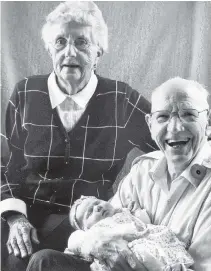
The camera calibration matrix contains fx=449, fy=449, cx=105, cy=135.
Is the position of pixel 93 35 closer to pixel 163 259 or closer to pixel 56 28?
pixel 56 28

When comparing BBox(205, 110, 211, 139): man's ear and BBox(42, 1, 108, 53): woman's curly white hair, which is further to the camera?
BBox(42, 1, 108, 53): woman's curly white hair

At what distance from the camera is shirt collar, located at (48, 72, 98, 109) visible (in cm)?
151

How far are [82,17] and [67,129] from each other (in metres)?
0.38

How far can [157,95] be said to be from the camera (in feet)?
4.64

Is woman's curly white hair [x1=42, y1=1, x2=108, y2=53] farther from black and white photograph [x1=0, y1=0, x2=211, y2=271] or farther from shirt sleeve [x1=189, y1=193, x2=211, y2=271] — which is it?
shirt sleeve [x1=189, y1=193, x2=211, y2=271]

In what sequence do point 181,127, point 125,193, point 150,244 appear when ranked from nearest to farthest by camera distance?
point 150,244 → point 181,127 → point 125,193

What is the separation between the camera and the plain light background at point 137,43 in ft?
4.84

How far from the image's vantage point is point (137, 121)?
58.2 inches

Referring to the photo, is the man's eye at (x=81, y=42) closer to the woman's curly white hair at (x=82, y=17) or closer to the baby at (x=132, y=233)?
the woman's curly white hair at (x=82, y=17)

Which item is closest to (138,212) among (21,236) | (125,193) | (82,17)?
(125,193)

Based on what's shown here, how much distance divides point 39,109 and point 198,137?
56 centimetres

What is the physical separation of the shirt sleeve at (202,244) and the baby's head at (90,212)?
0.26 metres

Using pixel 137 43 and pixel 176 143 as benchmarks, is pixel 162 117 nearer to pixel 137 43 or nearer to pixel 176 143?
pixel 176 143

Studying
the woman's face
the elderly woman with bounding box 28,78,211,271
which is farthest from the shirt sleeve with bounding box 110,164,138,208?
the woman's face
